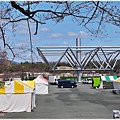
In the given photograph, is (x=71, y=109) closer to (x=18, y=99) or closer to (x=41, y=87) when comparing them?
(x=18, y=99)

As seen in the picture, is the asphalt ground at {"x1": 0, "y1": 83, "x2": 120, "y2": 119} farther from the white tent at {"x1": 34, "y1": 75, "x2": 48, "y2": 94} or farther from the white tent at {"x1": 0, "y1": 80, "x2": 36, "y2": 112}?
the white tent at {"x1": 34, "y1": 75, "x2": 48, "y2": 94}

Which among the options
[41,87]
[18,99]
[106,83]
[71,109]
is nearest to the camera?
[18,99]

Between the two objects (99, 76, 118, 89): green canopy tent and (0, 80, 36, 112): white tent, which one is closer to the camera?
(0, 80, 36, 112): white tent

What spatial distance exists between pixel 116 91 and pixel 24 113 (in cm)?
1357

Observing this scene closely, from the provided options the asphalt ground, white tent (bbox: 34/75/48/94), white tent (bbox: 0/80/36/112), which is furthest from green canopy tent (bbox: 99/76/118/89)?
white tent (bbox: 0/80/36/112)

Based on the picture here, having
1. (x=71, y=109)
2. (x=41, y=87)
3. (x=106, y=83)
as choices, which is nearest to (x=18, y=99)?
(x=71, y=109)

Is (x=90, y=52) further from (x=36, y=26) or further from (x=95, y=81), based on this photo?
(x=36, y=26)

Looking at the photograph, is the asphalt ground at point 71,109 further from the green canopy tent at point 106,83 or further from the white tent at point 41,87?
the green canopy tent at point 106,83

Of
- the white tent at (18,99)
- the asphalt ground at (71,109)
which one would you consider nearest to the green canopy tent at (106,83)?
the asphalt ground at (71,109)

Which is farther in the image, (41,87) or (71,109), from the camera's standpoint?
(41,87)

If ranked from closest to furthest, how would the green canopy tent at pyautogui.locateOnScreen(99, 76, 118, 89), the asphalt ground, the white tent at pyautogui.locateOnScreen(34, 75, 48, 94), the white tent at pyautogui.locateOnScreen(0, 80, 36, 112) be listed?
the asphalt ground < the white tent at pyautogui.locateOnScreen(0, 80, 36, 112) < the white tent at pyautogui.locateOnScreen(34, 75, 48, 94) < the green canopy tent at pyautogui.locateOnScreen(99, 76, 118, 89)

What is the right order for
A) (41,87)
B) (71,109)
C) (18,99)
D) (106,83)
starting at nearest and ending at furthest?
(18,99)
(71,109)
(41,87)
(106,83)

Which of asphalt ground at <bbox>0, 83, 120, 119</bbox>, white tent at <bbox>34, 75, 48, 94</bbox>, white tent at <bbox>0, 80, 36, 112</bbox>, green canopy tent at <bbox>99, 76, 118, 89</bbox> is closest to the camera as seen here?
asphalt ground at <bbox>0, 83, 120, 119</bbox>

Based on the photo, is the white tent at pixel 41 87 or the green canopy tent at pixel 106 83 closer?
the white tent at pixel 41 87
